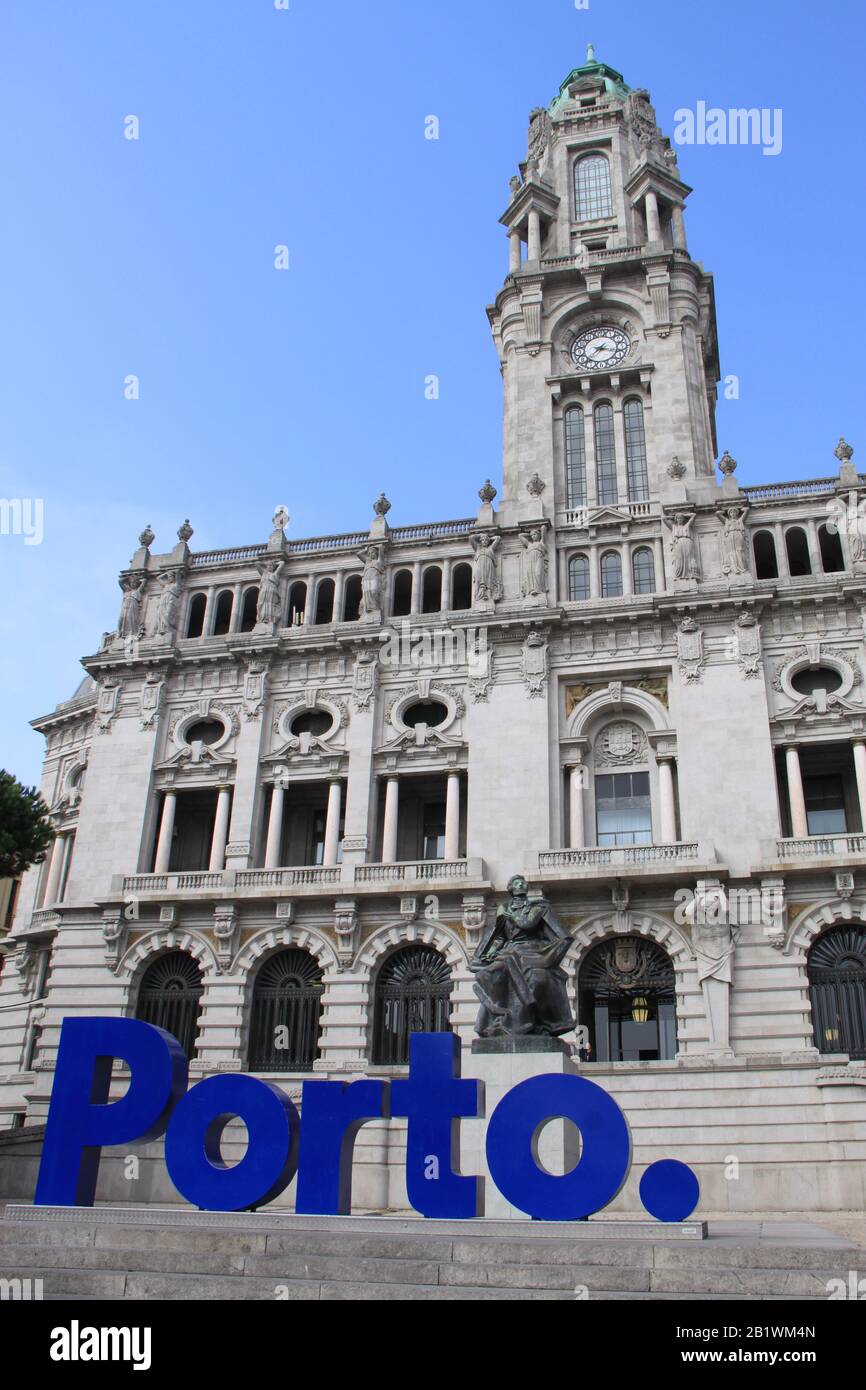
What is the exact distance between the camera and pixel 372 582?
47.0m

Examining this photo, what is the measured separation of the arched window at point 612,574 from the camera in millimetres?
45375

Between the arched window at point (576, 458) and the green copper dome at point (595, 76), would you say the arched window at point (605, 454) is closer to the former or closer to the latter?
the arched window at point (576, 458)

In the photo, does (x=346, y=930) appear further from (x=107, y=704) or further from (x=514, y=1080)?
(x=514, y=1080)

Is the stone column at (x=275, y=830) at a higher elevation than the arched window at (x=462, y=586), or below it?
below

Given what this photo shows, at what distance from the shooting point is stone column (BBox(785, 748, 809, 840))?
127ft

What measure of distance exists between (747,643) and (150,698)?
24.1m

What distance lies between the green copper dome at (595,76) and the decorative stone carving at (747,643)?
3427 centimetres

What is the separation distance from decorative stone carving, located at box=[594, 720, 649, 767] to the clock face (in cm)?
1747

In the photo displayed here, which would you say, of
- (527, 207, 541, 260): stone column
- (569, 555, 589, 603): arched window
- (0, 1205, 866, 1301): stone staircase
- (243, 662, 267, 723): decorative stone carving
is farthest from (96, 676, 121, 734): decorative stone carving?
(0, 1205, 866, 1301): stone staircase

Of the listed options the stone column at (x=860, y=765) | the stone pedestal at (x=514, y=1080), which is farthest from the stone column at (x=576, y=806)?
the stone pedestal at (x=514, y=1080)

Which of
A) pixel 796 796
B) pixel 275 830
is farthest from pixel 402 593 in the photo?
pixel 796 796

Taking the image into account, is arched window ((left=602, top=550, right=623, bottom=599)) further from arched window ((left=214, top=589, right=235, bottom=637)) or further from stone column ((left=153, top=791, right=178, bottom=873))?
stone column ((left=153, top=791, right=178, bottom=873))

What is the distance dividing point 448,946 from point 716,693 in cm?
1330
